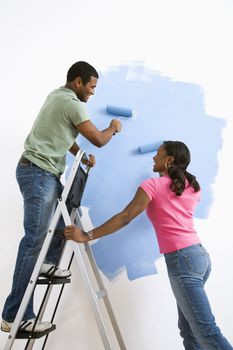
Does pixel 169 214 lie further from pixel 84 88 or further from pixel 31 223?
pixel 84 88

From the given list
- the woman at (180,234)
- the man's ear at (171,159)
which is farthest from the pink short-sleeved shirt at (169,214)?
the man's ear at (171,159)

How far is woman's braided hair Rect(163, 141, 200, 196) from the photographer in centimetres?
141

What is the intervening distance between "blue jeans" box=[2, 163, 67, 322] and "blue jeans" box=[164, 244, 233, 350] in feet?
1.57

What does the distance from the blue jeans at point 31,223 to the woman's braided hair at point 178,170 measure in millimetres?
497

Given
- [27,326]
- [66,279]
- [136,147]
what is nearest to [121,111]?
[136,147]

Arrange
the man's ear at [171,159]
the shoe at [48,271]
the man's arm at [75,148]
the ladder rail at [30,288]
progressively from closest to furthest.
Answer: the ladder rail at [30,288] → the shoe at [48,271] → the man's ear at [171,159] → the man's arm at [75,148]

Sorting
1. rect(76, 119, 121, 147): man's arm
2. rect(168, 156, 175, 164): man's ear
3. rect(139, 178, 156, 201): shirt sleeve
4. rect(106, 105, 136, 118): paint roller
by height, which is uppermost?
rect(106, 105, 136, 118): paint roller

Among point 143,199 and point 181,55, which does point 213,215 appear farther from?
point 181,55

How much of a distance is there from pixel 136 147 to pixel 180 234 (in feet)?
2.04

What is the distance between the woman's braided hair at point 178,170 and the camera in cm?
141

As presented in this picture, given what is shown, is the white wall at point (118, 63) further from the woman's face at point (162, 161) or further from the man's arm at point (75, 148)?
the woman's face at point (162, 161)

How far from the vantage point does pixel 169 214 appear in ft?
4.65

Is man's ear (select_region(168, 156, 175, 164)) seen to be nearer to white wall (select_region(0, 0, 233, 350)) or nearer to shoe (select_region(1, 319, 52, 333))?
white wall (select_region(0, 0, 233, 350))

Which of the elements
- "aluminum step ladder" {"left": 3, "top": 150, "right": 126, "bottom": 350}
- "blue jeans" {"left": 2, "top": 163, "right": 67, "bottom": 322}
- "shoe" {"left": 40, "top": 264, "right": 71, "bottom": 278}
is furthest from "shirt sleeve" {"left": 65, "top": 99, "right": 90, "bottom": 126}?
"shoe" {"left": 40, "top": 264, "right": 71, "bottom": 278}
